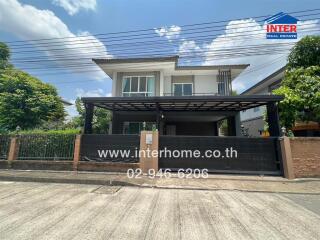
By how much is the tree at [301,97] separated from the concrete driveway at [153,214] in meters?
5.49

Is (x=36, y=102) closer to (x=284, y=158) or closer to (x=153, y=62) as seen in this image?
(x=153, y=62)

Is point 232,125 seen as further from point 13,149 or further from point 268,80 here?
point 13,149

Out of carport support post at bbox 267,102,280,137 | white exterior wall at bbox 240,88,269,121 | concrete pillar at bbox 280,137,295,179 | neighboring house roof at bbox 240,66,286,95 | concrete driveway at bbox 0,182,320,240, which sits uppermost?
neighboring house roof at bbox 240,66,286,95

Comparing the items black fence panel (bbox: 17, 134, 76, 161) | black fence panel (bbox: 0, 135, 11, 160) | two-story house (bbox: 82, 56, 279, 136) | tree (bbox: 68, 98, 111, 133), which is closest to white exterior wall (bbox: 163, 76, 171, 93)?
two-story house (bbox: 82, 56, 279, 136)

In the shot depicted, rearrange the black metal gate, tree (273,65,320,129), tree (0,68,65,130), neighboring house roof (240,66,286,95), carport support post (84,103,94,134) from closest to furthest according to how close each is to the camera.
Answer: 1. the black metal gate
2. tree (273,65,320,129)
3. carport support post (84,103,94,134)
4. tree (0,68,65,130)
5. neighboring house roof (240,66,286,95)

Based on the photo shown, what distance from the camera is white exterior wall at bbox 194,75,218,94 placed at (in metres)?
15.0

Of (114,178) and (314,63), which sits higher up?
(314,63)

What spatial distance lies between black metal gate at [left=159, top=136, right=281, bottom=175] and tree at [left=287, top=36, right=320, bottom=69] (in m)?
6.29

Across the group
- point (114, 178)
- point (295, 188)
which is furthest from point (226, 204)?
point (114, 178)

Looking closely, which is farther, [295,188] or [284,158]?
[284,158]

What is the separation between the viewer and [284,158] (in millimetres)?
7480

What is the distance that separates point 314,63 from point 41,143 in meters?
15.8

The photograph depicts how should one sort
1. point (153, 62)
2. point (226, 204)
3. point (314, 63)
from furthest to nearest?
point (153, 62), point (314, 63), point (226, 204)

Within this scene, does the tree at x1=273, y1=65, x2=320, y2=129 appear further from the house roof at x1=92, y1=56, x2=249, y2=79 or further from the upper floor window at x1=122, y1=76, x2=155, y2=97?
the upper floor window at x1=122, y1=76, x2=155, y2=97
